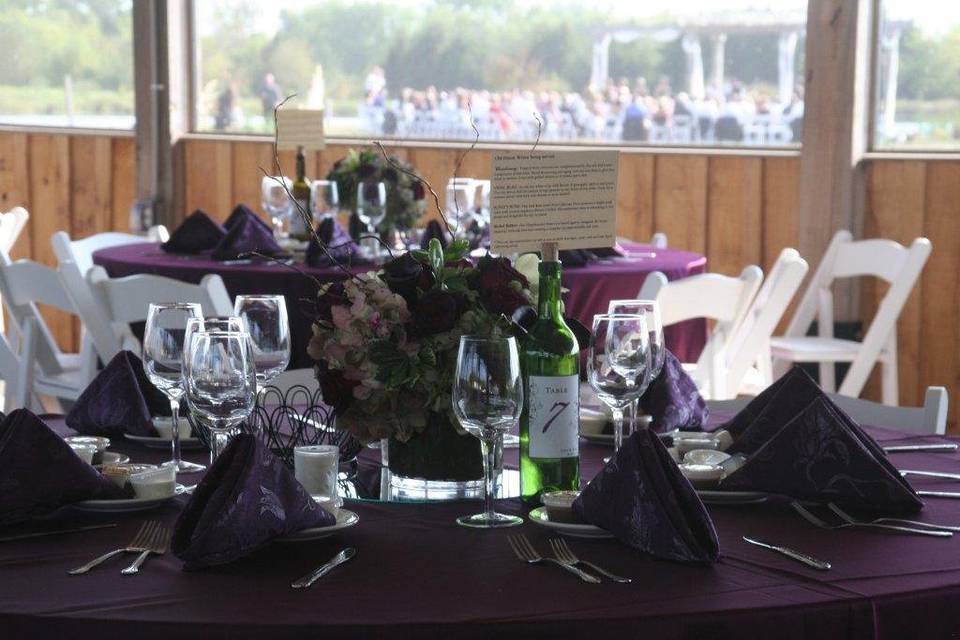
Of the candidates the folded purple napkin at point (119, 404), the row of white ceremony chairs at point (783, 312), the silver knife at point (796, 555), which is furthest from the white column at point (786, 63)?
the silver knife at point (796, 555)

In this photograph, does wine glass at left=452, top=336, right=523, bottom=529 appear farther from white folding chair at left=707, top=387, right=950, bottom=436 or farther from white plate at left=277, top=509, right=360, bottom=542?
white folding chair at left=707, top=387, right=950, bottom=436

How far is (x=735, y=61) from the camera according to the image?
19.9 ft

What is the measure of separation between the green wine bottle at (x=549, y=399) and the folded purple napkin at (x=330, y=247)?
2.23 metres

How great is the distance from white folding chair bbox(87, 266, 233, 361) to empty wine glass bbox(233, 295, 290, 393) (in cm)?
157

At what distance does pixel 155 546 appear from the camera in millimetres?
1508

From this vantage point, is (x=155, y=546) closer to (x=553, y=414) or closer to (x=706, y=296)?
(x=553, y=414)

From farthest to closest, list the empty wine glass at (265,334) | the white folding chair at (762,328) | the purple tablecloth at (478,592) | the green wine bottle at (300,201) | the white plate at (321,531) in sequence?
the green wine bottle at (300,201) < the white folding chair at (762,328) < the empty wine glass at (265,334) < the white plate at (321,531) < the purple tablecloth at (478,592)

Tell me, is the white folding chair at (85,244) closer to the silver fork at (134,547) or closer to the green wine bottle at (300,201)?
→ the green wine bottle at (300,201)

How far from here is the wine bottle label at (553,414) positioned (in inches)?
65.8

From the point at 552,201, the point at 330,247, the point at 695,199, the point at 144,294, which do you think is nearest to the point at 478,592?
the point at 552,201

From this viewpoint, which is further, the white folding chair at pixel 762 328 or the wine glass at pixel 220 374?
the white folding chair at pixel 762 328

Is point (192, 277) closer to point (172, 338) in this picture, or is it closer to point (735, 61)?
point (172, 338)

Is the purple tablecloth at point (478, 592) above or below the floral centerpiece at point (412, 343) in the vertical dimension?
below

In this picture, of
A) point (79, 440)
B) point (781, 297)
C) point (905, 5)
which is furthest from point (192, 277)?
point (905, 5)
